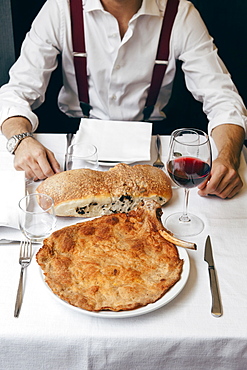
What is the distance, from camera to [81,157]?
127cm

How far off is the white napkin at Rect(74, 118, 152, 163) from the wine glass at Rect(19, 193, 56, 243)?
0.38 meters

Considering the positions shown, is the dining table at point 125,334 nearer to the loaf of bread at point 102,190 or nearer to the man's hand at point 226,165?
the loaf of bread at point 102,190

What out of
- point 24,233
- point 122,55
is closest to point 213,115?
point 122,55

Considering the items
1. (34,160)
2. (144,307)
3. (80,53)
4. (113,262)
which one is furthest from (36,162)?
(80,53)

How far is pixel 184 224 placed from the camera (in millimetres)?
1152

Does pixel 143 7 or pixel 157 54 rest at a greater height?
pixel 143 7

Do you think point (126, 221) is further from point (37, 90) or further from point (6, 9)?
point (6, 9)

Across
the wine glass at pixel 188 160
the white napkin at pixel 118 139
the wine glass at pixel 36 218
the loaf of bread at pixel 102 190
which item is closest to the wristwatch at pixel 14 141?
the white napkin at pixel 118 139

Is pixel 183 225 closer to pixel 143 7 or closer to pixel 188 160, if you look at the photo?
pixel 188 160

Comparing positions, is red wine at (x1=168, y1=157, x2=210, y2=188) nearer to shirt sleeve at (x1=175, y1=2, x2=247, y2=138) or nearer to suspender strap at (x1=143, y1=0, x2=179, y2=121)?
shirt sleeve at (x1=175, y1=2, x2=247, y2=138)

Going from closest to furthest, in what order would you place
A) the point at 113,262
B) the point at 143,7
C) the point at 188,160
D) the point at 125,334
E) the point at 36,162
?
the point at 125,334 → the point at 113,262 → the point at 188,160 → the point at 36,162 → the point at 143,7

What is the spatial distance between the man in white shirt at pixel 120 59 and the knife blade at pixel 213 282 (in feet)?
2.29

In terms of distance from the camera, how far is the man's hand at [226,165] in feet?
4.10

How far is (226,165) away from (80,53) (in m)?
0.92
